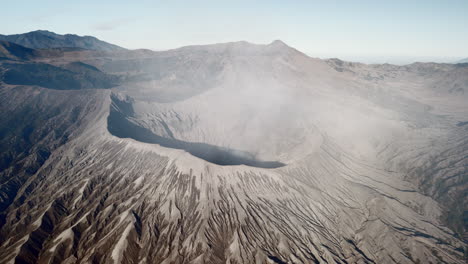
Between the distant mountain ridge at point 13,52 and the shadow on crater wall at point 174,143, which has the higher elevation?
the distant mountain ridge at point 13,52

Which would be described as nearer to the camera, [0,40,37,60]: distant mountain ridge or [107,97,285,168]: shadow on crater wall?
[107,97,285,168]: shadow on crater wall

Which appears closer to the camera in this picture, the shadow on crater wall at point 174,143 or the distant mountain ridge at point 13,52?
the shadow on crater wall at point 174,143

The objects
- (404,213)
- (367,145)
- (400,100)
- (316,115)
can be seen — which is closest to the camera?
(404,213)

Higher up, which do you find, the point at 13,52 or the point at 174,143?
the point at 13,52

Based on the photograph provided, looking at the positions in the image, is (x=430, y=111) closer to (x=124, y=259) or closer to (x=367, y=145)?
(x=367, y=145)

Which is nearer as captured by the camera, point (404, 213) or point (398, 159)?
point (404, 213)

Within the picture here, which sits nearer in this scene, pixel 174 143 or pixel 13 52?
pixel 174 143

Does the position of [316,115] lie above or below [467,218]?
above

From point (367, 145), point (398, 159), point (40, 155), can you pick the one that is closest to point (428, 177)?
point (398, 159)
